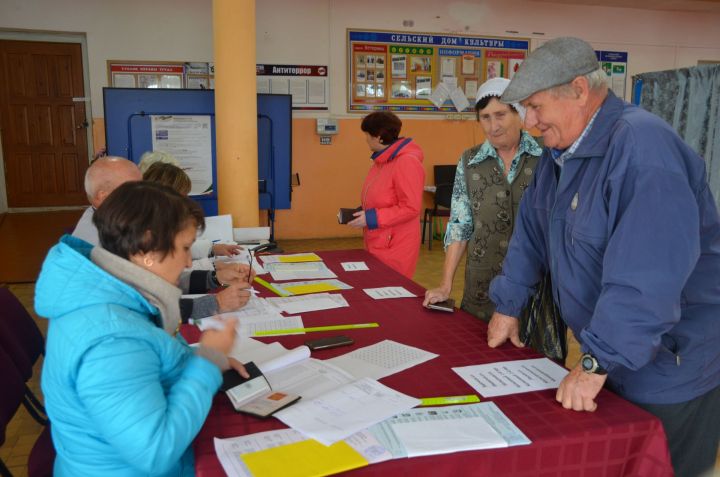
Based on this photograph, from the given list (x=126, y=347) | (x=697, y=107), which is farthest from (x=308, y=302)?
(x=697, y=107)

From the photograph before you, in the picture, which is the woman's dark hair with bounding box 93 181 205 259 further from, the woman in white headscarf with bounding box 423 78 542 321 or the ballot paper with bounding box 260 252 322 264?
the ballot paper with bounding box 260 252 322 264

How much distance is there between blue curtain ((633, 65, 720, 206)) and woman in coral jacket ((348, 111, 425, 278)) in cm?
137

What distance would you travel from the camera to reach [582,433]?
1.04m

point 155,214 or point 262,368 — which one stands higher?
point 155,214

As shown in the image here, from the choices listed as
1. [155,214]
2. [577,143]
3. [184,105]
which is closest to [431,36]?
[184,105]

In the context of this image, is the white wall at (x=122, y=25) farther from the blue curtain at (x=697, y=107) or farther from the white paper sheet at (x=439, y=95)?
the blue curtain at (x=697, y=107)

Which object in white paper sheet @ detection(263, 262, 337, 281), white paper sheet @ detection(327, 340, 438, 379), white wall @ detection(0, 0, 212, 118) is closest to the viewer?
white paper sheet @ detection(327, 340, 438, 379)

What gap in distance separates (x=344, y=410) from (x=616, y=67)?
7.82 meters

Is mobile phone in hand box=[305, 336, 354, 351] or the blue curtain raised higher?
the blue curtain

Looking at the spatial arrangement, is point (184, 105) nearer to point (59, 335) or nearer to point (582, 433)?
point (59, 335)

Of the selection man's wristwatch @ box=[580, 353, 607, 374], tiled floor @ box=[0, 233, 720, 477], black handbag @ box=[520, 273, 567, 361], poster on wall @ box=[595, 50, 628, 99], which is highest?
poster on wall @ box=[595, 50, 628, 99]

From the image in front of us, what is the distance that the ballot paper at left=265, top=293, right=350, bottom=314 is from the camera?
183cm

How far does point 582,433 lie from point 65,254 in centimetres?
100

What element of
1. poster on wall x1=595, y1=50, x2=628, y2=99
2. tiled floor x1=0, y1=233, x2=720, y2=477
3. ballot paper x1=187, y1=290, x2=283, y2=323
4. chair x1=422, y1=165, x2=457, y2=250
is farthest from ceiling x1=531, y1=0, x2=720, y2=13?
ballot paper x1=187, y1=290, x2=283, y2=323
